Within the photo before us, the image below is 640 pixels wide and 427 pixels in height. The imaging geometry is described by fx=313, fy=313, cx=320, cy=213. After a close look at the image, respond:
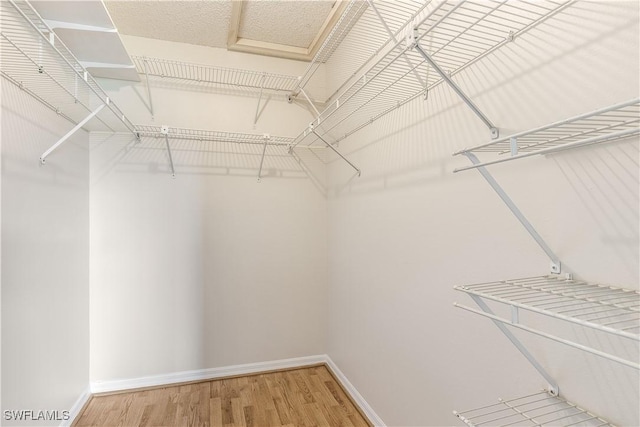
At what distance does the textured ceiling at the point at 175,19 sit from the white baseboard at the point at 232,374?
7.77ft

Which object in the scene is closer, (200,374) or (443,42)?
(443,42)

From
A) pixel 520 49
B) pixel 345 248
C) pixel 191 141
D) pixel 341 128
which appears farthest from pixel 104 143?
pixel 520 49

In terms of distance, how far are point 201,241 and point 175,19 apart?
4.83 ft

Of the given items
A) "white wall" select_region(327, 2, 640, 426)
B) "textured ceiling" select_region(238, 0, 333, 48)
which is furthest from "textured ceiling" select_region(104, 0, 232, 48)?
"white wall" select_region(327, 2, 640, 426)

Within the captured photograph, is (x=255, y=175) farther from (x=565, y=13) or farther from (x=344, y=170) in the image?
(x=565, y=13)

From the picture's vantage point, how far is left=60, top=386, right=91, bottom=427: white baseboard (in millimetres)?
1746

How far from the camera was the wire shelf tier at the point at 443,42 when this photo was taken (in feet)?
2.91

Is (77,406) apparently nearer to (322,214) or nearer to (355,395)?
(355,395)

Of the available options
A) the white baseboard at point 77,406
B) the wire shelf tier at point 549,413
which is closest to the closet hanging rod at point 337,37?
the wire shelf tier at point 549,413


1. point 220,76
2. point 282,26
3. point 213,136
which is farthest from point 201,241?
point 282,26

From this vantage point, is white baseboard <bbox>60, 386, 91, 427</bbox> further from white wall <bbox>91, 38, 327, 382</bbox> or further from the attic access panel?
the attic access panel

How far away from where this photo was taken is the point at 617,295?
0.70 m

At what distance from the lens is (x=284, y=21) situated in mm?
2039

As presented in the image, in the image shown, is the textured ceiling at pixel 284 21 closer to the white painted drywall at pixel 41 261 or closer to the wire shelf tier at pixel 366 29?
the wire shelf tier at pixel 366 29
